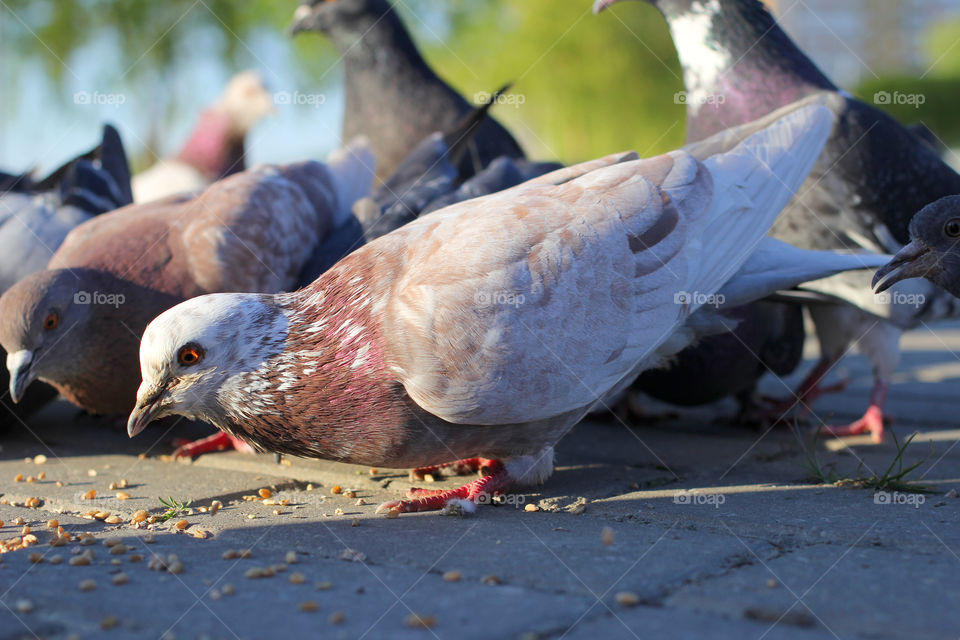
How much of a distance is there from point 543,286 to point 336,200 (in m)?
2.36

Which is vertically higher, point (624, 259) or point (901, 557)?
point (624, 259)

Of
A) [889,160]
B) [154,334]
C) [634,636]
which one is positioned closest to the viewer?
[634,636]

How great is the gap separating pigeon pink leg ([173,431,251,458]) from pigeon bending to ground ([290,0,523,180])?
2.67 metres

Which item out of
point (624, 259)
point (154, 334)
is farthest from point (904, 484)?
point (154, 334)

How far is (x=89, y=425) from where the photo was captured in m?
4.50

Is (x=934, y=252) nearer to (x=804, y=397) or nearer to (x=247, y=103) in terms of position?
(x=804, y=397)

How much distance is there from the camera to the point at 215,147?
7.95m

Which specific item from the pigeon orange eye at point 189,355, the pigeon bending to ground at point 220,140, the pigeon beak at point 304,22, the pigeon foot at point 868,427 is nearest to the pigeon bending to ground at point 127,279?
the pigeon orange eye at point 189,355

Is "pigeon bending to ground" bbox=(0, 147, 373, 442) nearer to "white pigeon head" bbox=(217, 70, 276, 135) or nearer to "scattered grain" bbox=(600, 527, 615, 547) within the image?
"scattered grain" bbox=(600, 527, 615, 547)

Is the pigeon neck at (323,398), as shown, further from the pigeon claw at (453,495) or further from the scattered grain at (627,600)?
the scattered grain at (627,600)

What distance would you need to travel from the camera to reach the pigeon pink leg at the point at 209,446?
3674 millimetres

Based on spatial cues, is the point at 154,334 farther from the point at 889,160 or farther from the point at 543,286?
the point at 889,160

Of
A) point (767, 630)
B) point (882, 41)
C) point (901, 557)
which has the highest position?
point (882, 41)

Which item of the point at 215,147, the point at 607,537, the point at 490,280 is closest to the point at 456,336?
the point at 490,280
